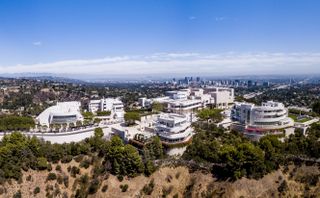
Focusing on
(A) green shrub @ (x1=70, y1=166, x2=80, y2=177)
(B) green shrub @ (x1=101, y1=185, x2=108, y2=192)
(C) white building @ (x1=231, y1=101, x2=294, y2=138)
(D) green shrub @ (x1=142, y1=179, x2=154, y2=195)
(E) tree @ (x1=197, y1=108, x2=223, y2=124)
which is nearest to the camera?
(D) green shrub @ (x1=142, y1=179, x2=154, y2=195)

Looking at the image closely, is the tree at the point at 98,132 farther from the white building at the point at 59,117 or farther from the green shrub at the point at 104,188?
the green shrub at the point at 104,188

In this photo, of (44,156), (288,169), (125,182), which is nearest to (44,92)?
(44,156)

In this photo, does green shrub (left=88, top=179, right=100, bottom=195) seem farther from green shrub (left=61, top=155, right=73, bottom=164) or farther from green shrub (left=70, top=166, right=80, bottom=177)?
green shrub (left=61, top=155, right=73, bottom=164)

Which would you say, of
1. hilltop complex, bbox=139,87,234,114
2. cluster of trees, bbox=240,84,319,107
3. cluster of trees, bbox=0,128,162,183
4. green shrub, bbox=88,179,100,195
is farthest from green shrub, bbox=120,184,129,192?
cluster of trees, bbox=240,84,319,107

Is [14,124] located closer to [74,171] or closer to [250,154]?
[74,171]

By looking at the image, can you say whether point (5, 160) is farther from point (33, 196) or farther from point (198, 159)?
point (198, 159)

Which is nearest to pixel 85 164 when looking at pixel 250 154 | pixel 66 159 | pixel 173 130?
pixel 66 159

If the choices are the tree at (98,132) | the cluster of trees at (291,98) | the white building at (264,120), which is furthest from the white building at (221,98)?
the tree at (98,132)
